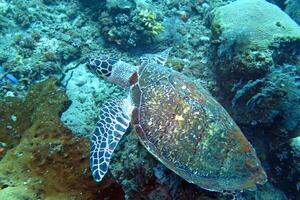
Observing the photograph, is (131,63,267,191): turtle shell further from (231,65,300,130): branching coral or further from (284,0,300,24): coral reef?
(284,0,300,24): coral reef

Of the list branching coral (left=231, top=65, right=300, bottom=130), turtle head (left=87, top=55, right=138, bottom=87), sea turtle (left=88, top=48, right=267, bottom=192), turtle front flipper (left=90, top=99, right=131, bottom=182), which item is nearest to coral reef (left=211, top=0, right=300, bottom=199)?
branching coral (left=231, top=65, right=300, bottom=130)

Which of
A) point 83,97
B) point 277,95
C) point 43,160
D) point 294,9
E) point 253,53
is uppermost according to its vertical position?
point 253,53

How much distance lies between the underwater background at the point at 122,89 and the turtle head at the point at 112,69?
0.82 meters

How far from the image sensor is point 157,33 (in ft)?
21.8

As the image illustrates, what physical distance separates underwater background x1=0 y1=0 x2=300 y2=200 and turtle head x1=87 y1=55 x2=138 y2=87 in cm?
82

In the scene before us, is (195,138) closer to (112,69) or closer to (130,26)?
(112,69)

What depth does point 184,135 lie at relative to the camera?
137 inches

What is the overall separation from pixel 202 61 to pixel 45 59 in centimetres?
347

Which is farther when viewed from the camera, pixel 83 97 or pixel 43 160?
pixel 83 97

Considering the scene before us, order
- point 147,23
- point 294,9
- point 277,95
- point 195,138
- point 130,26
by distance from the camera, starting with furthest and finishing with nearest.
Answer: point 294,9
point 130,26
point 147,23
point 277,95
point 195,138

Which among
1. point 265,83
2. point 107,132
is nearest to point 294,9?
point 265,83

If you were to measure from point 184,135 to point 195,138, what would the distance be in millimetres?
141

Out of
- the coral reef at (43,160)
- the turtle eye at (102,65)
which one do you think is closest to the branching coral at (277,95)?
the turtle eye at (102,65)

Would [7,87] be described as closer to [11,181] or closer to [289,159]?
[11,181]
